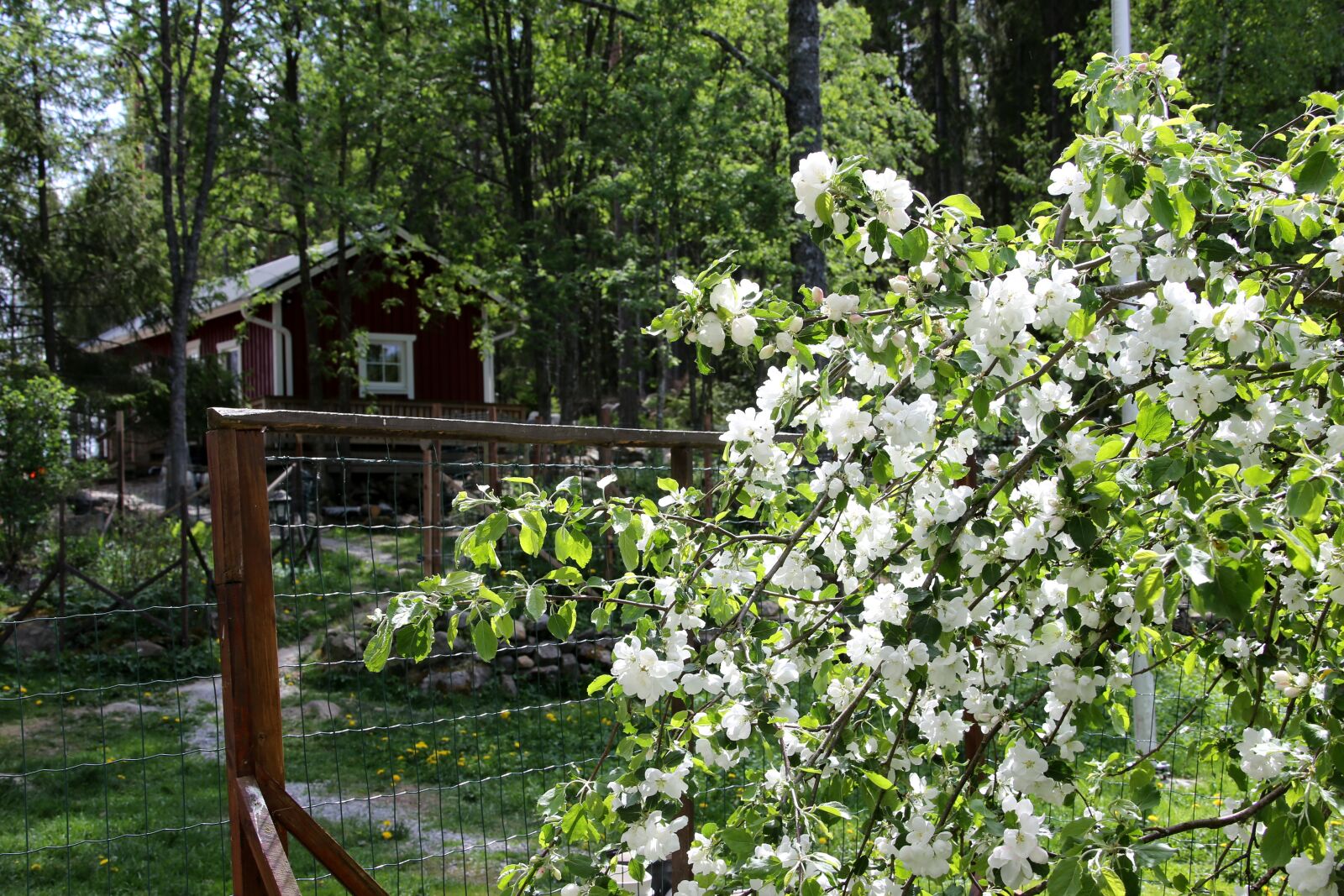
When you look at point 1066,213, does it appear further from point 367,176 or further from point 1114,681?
point 367,176

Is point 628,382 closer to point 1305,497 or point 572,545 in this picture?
point 572,545

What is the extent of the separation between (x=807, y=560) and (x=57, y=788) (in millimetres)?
5144

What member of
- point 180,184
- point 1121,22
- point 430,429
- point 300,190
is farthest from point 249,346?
point 430,429

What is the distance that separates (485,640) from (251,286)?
20.2 m

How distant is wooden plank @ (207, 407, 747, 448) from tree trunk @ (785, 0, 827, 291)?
5.95 metres

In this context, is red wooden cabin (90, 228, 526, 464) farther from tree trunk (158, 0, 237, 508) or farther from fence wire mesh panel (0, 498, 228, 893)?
fence wire mesh panel (0, 498, 228, 893)

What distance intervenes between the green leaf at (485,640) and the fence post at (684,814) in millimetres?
964

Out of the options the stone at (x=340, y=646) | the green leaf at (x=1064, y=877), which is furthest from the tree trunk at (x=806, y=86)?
the green leaf at (x=1064, y=877)

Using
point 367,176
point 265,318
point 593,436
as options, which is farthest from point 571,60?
point 593,436

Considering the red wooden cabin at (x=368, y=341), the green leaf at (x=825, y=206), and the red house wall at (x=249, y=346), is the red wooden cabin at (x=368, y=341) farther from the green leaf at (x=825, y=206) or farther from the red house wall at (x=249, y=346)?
the green leaf at (x=825, y=206)

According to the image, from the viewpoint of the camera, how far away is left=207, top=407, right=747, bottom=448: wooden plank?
2201 millimetres

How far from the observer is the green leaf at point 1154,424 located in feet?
5.58

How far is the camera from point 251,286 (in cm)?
2019

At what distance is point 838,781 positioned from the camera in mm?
1931
